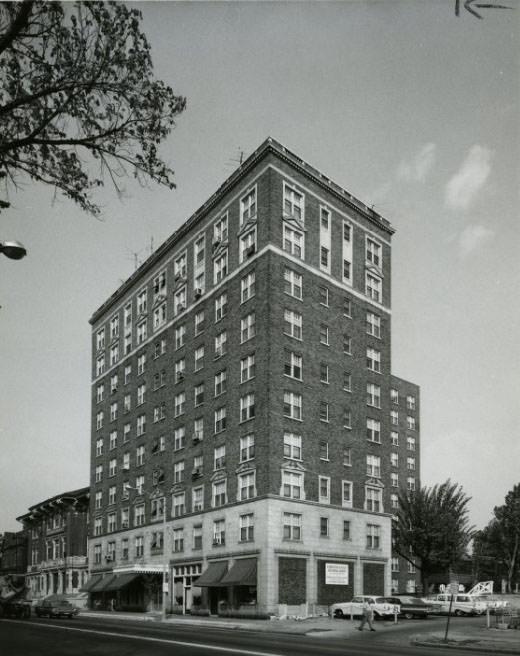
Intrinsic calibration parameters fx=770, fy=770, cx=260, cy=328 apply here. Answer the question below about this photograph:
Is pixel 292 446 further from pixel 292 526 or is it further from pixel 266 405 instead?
pixel 292 526

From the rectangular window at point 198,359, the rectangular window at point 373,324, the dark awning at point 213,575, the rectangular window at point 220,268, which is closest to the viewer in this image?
the dark awning at point 213,575

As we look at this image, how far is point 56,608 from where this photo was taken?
5084 centimetres

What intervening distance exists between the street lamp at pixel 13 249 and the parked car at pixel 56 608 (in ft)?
135

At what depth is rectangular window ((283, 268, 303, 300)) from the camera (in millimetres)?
54225

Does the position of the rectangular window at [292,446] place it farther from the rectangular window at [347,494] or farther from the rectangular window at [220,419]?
the rectangular window at [220,419]

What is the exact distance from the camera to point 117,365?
78.1 metres

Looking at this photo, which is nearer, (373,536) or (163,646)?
(163,646)

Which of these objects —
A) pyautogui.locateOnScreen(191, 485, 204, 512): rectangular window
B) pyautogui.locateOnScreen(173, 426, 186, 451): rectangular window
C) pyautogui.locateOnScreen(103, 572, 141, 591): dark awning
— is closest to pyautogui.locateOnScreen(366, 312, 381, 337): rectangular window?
pyautogui.locateOnScreen(173, 426, 186, 451): rectangular window

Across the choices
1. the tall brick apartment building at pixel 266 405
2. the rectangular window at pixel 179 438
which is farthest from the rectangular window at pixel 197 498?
the rectangular window at pixel 179 438

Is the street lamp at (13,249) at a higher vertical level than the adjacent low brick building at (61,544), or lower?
higher

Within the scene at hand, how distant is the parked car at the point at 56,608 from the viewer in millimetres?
50781

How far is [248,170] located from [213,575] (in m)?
28.9

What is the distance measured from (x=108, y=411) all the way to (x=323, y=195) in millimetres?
34622

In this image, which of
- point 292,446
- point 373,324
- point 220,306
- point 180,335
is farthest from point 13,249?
point 180,335
